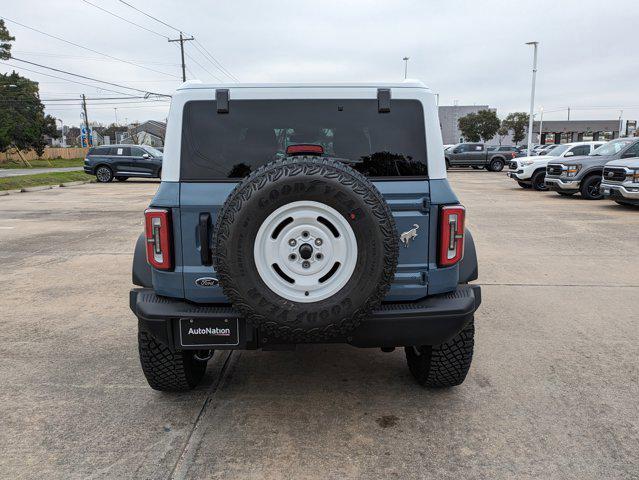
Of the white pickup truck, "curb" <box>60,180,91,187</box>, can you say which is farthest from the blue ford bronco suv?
"curb" <box>60,180,91,187</box>

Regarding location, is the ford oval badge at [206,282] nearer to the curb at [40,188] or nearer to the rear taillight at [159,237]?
the rear taillight at [159,237]

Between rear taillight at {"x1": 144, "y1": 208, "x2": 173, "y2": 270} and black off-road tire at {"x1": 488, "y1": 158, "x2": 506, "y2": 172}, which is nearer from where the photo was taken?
rear taillight at {"x1": 144, "y1": 208, "x2": 173, "y2": 270}

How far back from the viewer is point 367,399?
137 inches

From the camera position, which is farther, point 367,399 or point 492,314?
point 492,314

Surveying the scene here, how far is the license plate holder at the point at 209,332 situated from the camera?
2.89m

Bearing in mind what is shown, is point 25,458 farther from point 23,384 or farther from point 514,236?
point 514,236

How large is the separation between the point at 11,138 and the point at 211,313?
185 ft

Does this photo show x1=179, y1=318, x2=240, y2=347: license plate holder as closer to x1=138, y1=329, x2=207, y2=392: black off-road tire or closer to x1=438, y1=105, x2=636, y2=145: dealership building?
x1=138, y1=329, x2=207, y2=392: black off-road tire

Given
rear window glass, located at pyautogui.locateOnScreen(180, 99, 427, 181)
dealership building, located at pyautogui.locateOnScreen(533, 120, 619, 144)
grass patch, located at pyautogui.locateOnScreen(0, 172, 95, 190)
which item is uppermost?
dealership building, located at pyautogui.locateOnScreen(533, 120, 619, 144)

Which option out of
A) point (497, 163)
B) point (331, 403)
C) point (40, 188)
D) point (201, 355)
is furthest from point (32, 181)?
point (497, 163)

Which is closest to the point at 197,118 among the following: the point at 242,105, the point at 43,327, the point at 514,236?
the point at 242,105

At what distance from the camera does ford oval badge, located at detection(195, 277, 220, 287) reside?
2.97 meters

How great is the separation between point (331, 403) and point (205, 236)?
1.38 metres

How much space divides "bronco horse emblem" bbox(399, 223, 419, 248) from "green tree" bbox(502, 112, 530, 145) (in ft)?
237
